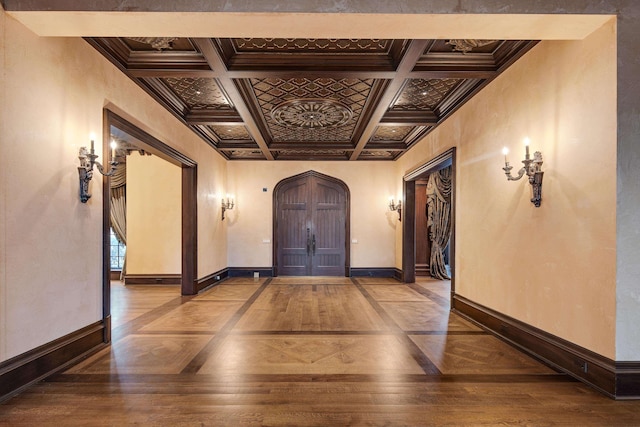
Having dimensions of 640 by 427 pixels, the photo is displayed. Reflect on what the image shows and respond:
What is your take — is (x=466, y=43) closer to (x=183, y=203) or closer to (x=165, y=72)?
(x=165, y=72)

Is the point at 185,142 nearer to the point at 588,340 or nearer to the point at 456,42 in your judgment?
the point at 456,42

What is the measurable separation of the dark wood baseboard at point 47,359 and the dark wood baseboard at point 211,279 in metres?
3.16

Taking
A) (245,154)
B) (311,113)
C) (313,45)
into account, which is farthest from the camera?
(245,154)

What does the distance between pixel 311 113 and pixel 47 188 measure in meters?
3.94

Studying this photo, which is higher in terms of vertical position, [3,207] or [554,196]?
[554,196]

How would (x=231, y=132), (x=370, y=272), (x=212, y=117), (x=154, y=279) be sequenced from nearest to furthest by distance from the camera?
(x=212, y=117) → (x=231, y=132) → (x=154, y=279) → (x=370, y=272)

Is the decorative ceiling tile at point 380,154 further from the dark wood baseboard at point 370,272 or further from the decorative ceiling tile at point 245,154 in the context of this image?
the dark wood baseboard at point 370,272

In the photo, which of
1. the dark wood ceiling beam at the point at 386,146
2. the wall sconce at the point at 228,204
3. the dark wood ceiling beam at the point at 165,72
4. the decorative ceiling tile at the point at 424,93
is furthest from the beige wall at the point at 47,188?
the dark wood ceiling beam at the point at 386,146

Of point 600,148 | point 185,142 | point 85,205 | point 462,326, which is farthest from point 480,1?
point 185,142

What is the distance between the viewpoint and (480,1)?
8.38ft

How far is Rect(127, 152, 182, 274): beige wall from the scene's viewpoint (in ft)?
25.9

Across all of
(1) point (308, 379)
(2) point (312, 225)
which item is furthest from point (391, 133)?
(1) point (308, 379)

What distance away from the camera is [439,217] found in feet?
30.1

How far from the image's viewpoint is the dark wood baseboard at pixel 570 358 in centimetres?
257
